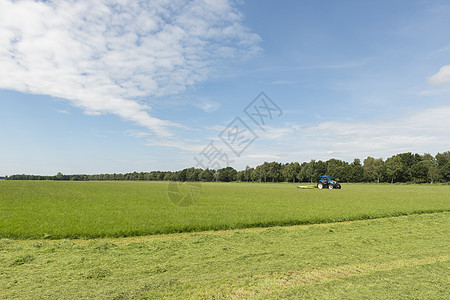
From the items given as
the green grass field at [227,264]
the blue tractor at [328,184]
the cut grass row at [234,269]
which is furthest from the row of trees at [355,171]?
the cut grass row at [234,269]

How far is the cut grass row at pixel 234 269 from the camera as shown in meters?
5.29

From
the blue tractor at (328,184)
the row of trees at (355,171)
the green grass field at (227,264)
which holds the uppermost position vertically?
the row of trees at (355,171)

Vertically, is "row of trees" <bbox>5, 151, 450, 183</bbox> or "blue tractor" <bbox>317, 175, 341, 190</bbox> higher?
"row of trees" <bbox>5, 151, 450, 183</bbox>

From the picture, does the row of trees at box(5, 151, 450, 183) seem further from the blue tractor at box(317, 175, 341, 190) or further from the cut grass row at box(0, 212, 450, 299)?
the cut grass row at box(0, 212, 450, 299)

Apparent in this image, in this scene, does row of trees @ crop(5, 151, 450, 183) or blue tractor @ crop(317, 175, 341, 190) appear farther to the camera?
row of trees @ crop(5, 151, 450, 183)

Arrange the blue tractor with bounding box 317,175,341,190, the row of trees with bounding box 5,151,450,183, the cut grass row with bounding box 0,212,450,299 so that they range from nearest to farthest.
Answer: the cut grass row with bounding box 0,212,450,299
the blue tractor with bounding box 317,175,341,190
the row of trees with bounding box 5,151,450,183

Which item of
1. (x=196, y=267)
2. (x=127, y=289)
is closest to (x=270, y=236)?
(x=196, y=267)

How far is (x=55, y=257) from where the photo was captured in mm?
8086

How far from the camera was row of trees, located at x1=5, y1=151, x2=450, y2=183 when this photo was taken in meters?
112

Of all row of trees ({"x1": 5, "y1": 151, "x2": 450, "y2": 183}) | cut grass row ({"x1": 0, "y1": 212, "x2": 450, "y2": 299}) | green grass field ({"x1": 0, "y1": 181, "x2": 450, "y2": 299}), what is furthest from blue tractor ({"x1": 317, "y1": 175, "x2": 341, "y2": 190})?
row of trees ({"x1": 5, "y1": 151, "x2": 450, "y2": 183})

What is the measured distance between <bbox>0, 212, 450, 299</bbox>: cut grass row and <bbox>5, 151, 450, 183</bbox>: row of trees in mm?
125151

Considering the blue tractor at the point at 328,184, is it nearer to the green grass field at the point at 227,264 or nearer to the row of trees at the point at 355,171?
the green grass field at the point at 227,264

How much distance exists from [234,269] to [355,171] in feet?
454

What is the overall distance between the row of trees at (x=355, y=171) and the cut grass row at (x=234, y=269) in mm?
125151
